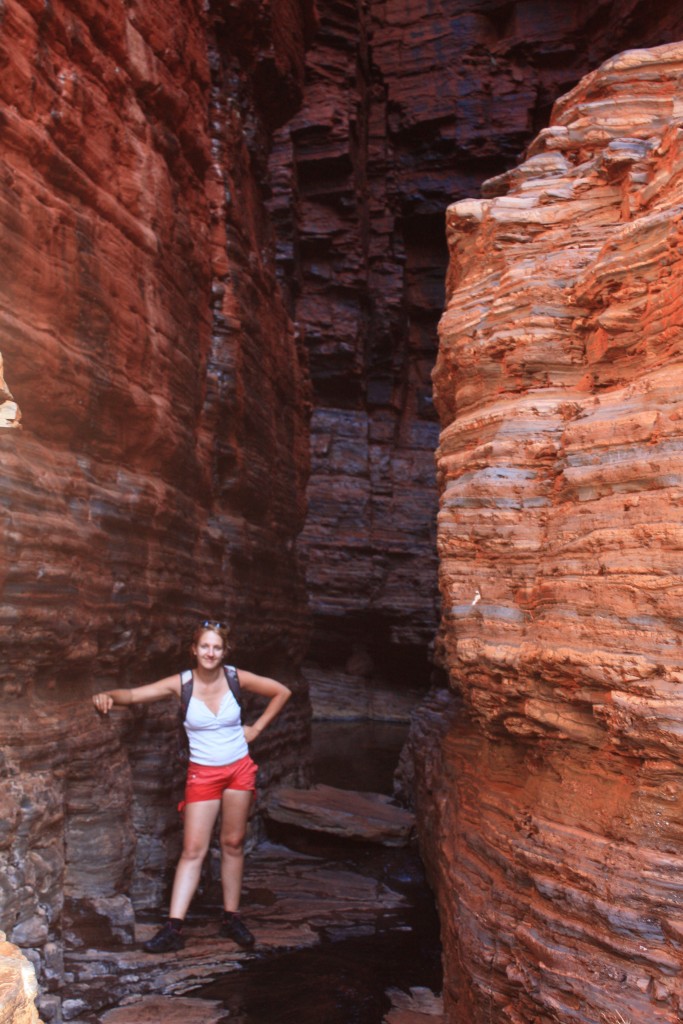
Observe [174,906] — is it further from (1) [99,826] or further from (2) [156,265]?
(2) [156,265]

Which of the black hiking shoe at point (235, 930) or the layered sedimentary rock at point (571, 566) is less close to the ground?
the layered sedimentary rock at point (571, 566)

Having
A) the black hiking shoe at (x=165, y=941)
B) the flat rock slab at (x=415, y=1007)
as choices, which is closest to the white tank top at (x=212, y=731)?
the black hiking shoe at (x=165, y=941)

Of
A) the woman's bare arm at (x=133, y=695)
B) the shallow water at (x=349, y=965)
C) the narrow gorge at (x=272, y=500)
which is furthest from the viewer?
the woman's bare arm at (x=133, y=695)

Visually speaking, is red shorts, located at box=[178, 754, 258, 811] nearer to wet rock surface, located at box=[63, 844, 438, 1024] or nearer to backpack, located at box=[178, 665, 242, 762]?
backpack, located at box=[178, 665, 242, 762]

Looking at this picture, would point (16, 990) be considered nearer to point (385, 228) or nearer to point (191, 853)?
point (191, 853)

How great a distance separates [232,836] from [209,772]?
0.51 m

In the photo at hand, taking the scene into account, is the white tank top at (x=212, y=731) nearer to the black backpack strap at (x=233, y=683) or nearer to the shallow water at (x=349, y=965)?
the black backpack strap at (x=233, y=683)

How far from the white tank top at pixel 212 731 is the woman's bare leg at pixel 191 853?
0.31 m

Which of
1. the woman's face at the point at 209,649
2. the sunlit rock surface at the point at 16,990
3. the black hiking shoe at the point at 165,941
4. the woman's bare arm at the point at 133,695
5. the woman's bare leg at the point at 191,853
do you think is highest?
the woman's face at the point at 209,649

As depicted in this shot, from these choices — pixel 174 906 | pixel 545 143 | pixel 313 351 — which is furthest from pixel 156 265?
pixel 313 351

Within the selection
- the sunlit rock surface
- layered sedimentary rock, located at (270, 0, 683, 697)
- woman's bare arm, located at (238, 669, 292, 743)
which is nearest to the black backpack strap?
woman's bare arm, located at (238, 669, 292, 743)

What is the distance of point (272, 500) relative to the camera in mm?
11430

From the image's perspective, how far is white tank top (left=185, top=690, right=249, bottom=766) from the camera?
241 inches

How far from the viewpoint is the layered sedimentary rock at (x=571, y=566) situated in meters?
3.65
